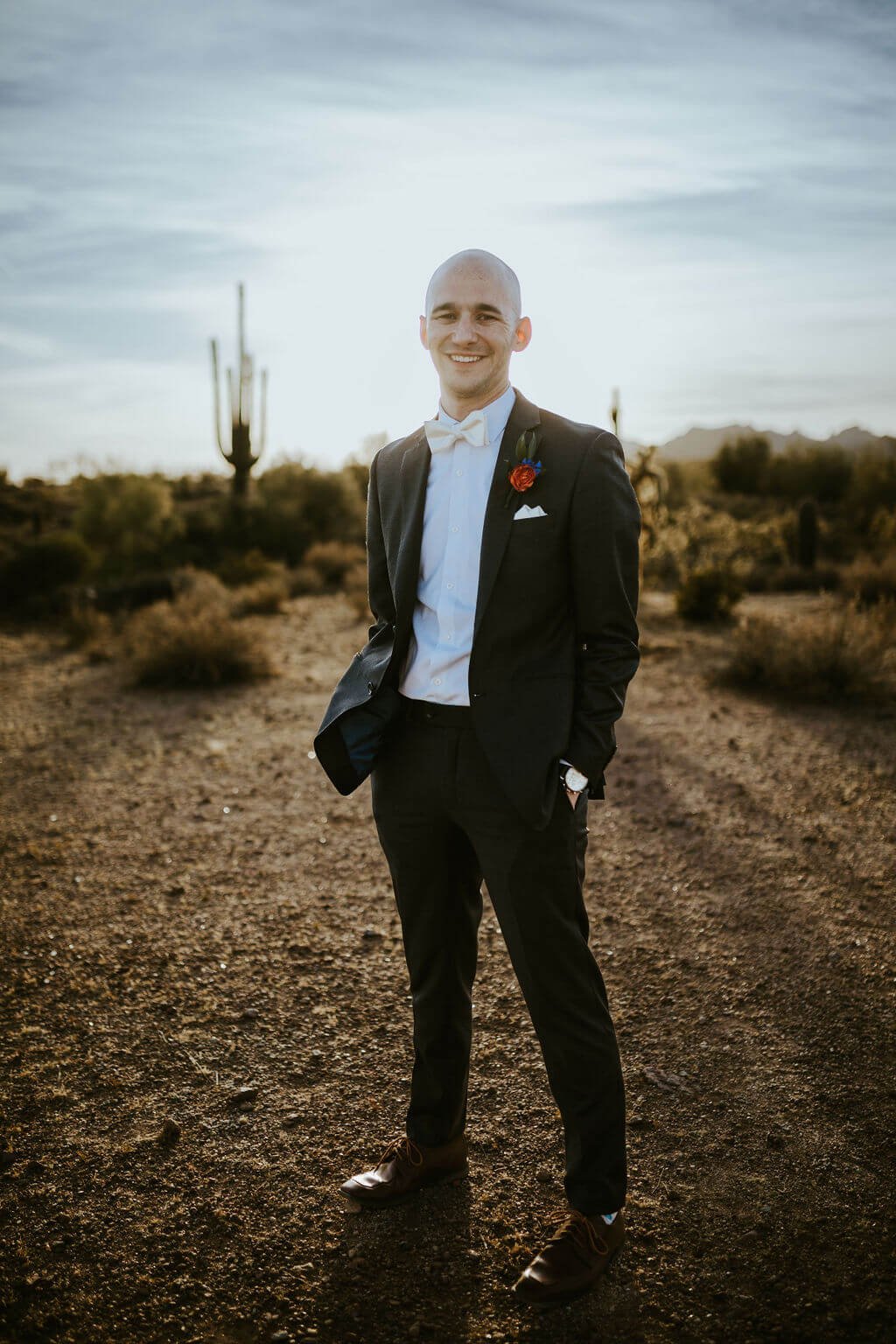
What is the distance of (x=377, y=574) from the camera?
259 cm

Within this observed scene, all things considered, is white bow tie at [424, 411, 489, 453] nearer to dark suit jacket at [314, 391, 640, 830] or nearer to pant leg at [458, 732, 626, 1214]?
dark suit jacket at [314, 391, 640, 830]

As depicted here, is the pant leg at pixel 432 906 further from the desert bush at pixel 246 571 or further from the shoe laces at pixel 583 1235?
the desert bush at pixel 246 571

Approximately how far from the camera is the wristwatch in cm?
213

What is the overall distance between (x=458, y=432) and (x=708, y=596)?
1092 centimetres

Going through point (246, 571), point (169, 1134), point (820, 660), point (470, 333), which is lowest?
point (169, 1134)

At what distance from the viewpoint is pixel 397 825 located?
2.37 metres

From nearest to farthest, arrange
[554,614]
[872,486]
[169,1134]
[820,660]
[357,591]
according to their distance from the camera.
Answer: [554,614], [169,1134], [820,660], [357,591], [872,486]

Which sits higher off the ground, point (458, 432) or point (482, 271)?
point (482, 271)

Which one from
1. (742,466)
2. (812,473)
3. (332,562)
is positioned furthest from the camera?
(742,466)

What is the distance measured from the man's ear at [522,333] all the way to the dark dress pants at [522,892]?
98 cm

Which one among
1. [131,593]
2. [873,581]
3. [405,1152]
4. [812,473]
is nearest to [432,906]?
[405,1152]

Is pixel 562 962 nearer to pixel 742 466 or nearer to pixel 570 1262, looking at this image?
pixel 570 1262

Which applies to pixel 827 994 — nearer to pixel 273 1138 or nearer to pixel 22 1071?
pixel 273 1138

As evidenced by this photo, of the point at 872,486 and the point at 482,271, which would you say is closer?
the point at 482,271
